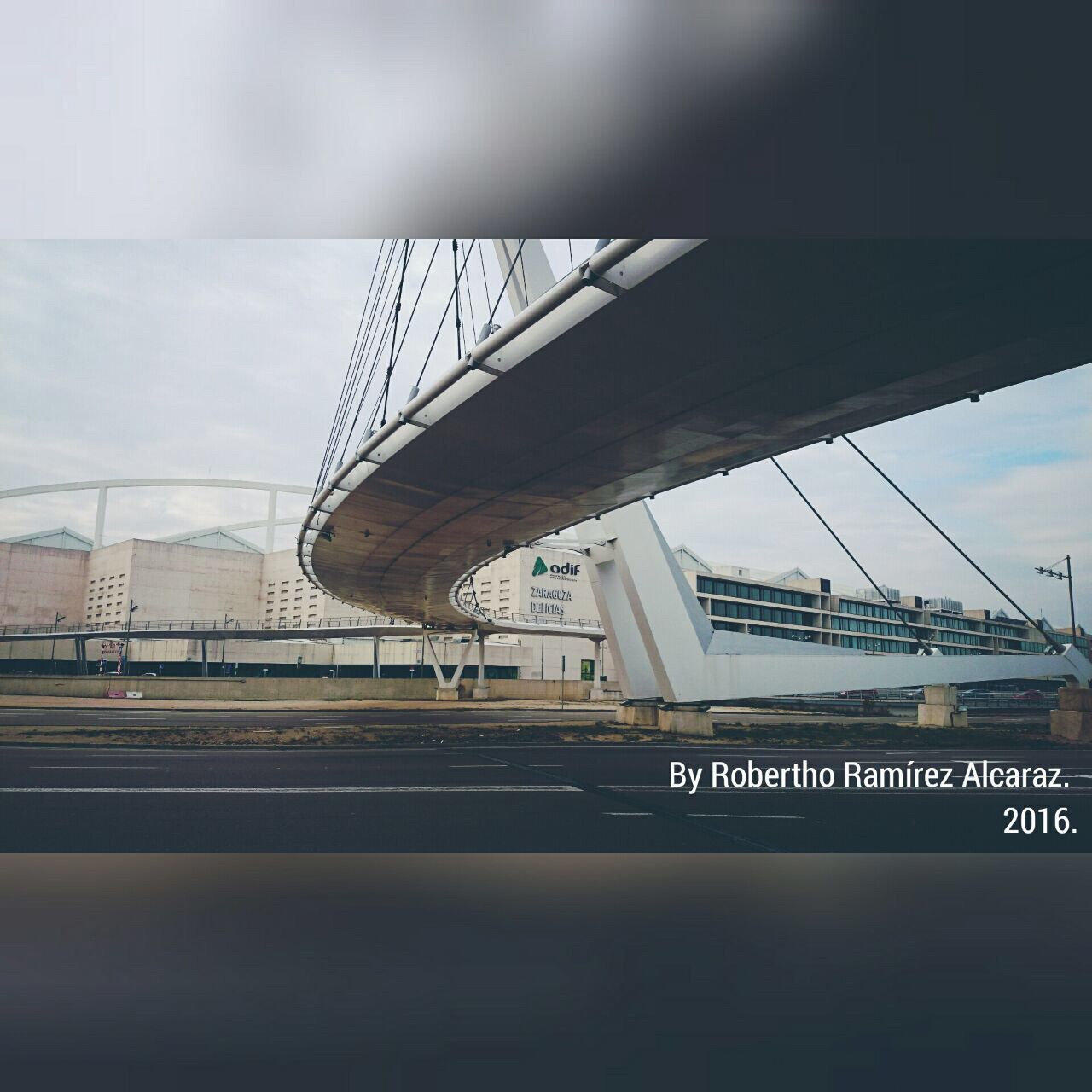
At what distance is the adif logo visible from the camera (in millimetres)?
70750

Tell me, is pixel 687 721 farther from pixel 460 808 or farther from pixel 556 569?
pixel 556 569

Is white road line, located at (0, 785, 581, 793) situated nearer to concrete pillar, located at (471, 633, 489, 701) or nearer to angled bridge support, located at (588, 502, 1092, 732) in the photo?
angled bridge support, located at (588, 502, 1092, 732)

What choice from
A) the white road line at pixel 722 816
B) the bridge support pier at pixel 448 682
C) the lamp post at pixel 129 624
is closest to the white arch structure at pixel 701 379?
the white road line at pixel 722 816

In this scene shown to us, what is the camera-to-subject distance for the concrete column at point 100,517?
10150 cm

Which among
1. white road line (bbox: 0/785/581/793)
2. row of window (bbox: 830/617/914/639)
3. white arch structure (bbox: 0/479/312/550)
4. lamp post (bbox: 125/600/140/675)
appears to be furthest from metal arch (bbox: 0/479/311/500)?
white road line (bbox: 0/785/581/793)

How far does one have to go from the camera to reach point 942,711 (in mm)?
26141

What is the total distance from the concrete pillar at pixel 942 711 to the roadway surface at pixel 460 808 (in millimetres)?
10100

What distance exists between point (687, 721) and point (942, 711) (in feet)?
29.3

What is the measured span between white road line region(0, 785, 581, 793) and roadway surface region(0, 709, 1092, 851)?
0.13 ft

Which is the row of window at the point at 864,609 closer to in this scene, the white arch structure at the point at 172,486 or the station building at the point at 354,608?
the station building at the point at 354,608

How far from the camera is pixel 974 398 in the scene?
1083 centimetres
